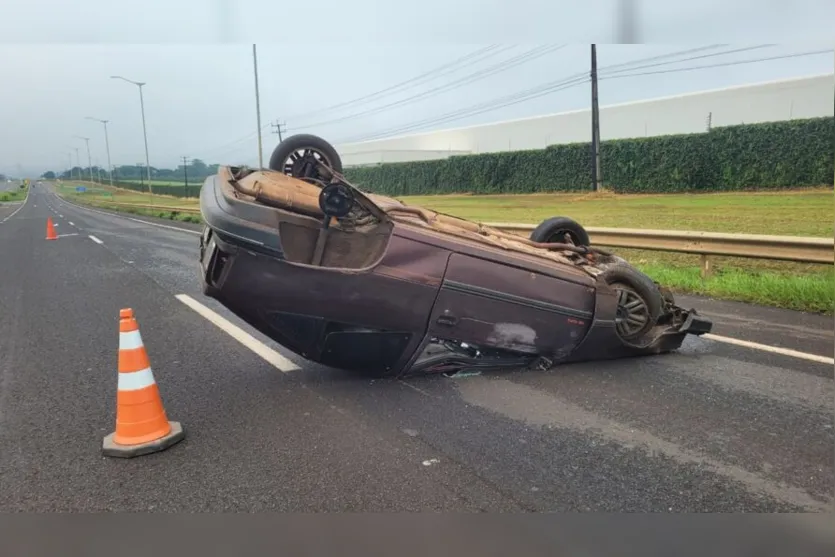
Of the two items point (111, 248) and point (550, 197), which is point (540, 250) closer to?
point (111, 248)

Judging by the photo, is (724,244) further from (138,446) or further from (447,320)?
(138,446)

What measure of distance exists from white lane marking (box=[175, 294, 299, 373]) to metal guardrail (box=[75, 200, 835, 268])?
2839 mm

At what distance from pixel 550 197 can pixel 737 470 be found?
1076 inches

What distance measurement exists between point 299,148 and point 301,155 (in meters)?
0.07

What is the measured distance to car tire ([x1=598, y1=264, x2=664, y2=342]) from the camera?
4715mm

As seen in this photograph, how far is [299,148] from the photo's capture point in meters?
5.38

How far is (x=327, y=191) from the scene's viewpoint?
392 cm

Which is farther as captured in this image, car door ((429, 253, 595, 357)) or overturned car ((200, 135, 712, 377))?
car door ((429, 253, 595, 357))

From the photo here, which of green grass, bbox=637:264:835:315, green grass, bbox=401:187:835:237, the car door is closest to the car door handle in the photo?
the car door

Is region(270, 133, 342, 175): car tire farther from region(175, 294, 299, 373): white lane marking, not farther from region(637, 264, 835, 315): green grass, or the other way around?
region(637, 264, 835, 315): green grass

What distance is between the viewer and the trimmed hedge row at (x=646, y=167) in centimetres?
1287

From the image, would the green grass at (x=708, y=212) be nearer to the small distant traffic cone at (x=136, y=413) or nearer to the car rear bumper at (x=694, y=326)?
the car rear bumper at (x=694, y=326)

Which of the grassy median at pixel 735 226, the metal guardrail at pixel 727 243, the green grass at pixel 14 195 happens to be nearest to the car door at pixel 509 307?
the grassy median at pixel 735 226

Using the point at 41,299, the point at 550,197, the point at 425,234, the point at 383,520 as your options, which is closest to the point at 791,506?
the point at 383,520
